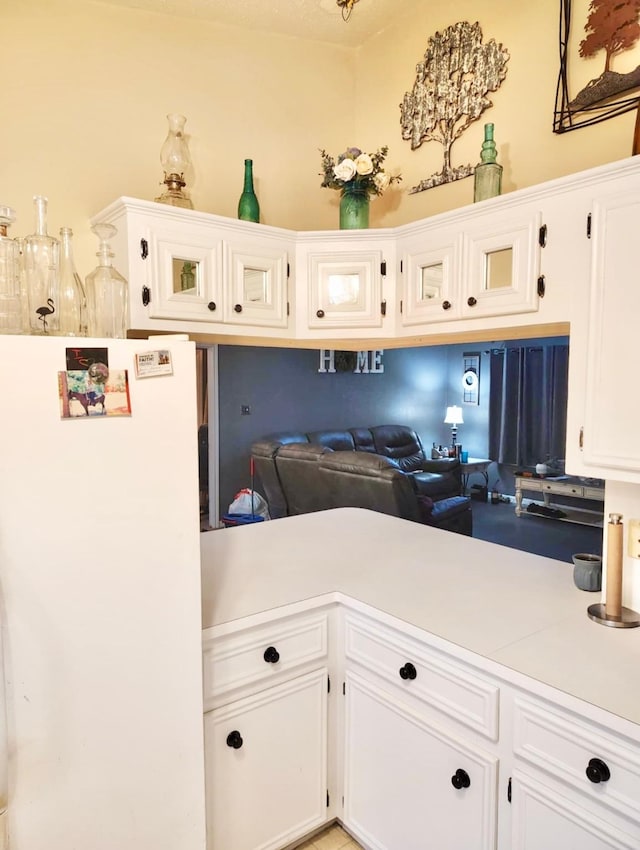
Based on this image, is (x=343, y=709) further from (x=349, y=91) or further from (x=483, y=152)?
(x=349, y=91)

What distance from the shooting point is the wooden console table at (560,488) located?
→ 5609mm

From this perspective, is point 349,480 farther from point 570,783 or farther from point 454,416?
point 454,416

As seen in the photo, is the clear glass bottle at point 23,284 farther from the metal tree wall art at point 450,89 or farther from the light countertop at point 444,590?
the metal tree wall art at point 450,89

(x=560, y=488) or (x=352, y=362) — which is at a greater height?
(x=352, y=362)

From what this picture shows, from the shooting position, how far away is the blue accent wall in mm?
5484

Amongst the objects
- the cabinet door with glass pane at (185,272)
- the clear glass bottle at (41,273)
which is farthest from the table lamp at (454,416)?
the clear glass bottle at (41,273)

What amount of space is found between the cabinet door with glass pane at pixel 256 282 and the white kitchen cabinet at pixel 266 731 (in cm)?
102

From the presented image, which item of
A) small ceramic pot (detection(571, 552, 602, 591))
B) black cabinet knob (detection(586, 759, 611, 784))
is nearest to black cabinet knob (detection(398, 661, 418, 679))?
black cabinet knob (detection(586, 759, 611, 784))

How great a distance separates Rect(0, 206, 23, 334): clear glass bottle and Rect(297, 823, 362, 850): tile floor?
5.76 feet

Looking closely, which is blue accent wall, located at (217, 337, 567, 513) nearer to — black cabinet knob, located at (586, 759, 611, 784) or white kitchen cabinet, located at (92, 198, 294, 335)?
white kitchen cabinet, located at (92, 198, 294, 335)

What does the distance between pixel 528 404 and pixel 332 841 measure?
5.83m

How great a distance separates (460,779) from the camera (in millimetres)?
1311

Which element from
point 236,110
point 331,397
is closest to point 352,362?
point 331,397

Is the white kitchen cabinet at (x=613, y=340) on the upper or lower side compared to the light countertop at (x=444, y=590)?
upper
